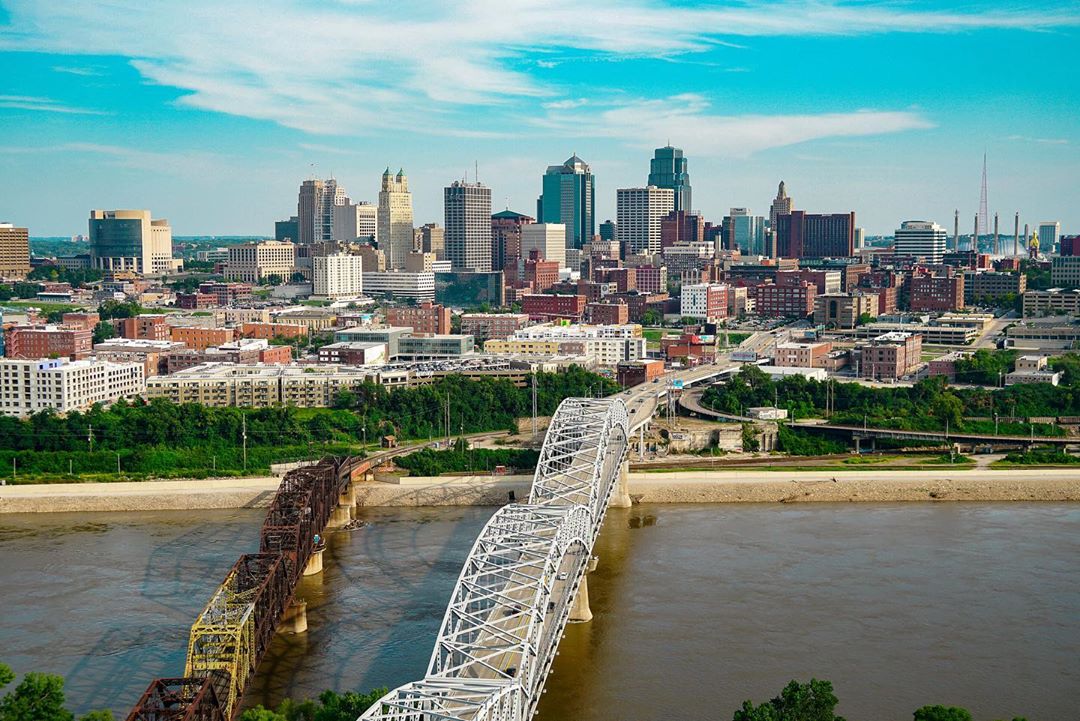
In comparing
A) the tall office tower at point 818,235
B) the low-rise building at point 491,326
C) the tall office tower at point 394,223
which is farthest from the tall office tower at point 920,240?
the low-rise building at point 491,326

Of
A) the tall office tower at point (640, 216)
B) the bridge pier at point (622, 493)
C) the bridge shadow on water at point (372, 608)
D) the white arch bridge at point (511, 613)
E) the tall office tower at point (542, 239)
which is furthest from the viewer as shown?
the tall office tower at point (640, 216)

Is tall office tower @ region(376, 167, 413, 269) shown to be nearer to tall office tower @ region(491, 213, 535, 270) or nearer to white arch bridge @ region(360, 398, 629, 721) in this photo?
tall office tower @ region(491, 213, 535, 270)

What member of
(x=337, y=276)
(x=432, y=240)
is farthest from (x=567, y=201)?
(x=337, y=276)

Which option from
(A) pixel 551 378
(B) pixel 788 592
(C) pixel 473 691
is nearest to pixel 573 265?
(A) pixel 551 378

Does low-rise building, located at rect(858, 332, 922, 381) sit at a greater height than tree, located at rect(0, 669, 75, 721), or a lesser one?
greater

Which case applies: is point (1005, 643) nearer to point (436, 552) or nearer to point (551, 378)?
point (436, 552)

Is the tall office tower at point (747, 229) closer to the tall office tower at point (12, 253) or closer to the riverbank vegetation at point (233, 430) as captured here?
the tall office tower at point (12, 253)

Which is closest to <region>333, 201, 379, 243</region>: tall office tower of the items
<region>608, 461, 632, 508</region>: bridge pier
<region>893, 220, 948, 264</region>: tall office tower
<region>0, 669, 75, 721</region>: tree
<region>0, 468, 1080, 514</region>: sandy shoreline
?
<region>893, 220, 948, 264</region>: tall office tower
